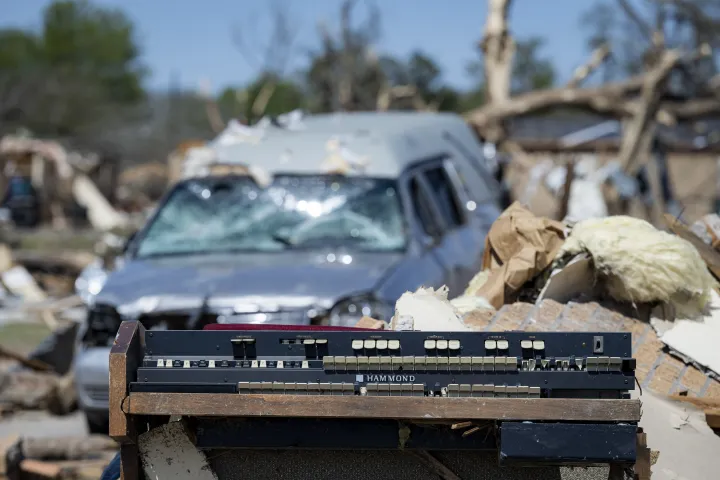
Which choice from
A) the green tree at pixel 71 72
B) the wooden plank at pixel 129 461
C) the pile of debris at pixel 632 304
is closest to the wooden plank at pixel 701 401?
the pile of debris at pixel 632 304

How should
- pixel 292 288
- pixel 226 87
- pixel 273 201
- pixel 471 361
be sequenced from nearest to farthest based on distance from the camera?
pixel 471 361 → pixel 292 288 → pixel 273 201 → pixel 226 87

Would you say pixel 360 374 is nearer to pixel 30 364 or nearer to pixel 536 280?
pixel 536 280

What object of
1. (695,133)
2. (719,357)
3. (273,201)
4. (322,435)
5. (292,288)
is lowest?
(322,435)

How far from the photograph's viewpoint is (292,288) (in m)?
6.20

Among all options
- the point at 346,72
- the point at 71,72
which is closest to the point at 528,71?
the point at 71,72

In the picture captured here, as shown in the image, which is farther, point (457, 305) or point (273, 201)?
point (273, 201)

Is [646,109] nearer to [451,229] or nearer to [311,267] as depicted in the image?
[451,229]

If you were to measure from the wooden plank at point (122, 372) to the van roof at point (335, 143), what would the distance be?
14.3 ft

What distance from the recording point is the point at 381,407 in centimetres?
312

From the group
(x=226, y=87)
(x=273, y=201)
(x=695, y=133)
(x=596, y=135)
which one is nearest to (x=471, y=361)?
(x=273, y=201)

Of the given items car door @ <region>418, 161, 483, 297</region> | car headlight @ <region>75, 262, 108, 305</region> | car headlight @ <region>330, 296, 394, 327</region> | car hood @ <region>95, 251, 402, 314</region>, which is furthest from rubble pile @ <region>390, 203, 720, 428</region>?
car headlight @ <region>75, 262, 108, 305</region>

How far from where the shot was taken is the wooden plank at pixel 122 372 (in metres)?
3.15

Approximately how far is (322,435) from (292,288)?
2.97 meters

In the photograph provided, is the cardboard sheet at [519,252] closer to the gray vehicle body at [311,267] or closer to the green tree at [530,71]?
the gray vehicle body at [311,267]
